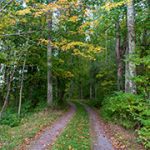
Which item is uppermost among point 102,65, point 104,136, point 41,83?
point 102,65

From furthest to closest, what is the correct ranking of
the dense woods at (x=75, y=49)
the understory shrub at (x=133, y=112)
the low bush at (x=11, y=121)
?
the low bush at (x=11, y=121)
the dense woods at (x=75, y=49)
the understory shrub at (x=133, y=112)

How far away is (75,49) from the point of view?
57.9ft

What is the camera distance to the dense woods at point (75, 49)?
10.9 meters

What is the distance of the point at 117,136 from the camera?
11.2 m

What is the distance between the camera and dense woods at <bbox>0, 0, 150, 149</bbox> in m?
10.9

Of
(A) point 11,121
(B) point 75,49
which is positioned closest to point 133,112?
(B) point 75,49

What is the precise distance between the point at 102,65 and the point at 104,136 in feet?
76.4

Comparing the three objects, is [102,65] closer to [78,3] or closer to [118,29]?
[118,29]

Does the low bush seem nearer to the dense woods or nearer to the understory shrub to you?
the dense woods

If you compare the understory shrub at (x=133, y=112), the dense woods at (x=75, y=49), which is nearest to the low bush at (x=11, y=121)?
the dense woods at (x=75, y=49)

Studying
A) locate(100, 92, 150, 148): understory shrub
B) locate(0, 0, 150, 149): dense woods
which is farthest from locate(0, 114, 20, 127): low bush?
locate(100, 92, 150, 148): understory shrub

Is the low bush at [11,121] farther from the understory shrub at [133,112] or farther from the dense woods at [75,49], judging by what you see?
the understory shrub at [133,112]

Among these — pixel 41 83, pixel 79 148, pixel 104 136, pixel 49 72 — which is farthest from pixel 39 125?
pixel 41 83

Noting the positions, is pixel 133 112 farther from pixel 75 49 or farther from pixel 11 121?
pixel 11 121
